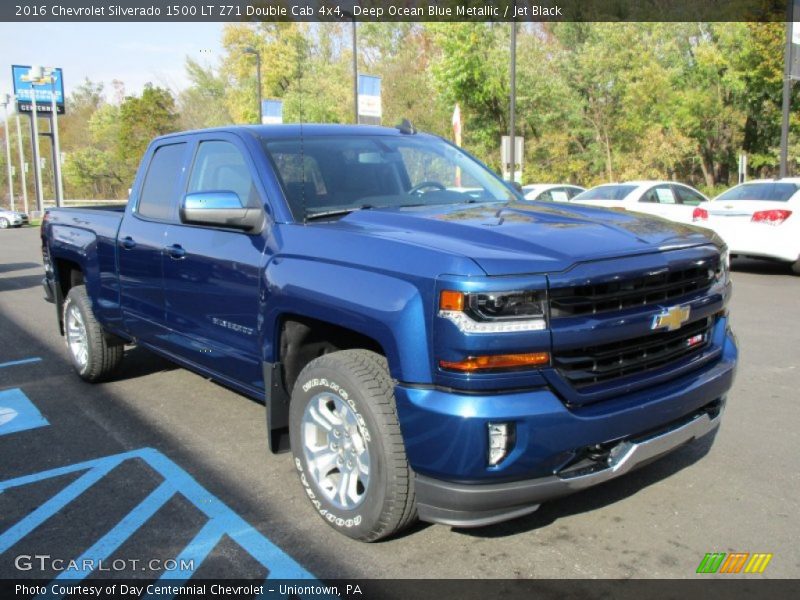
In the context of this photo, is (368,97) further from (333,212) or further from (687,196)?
(333,212)

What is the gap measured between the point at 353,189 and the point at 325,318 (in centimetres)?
112

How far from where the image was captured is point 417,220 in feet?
11.1

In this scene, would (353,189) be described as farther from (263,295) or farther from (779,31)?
(779,31)

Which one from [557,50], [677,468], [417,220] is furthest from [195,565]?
[557,50]

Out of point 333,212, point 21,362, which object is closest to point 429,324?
point 333,212

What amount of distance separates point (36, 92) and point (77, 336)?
49764 millimetres

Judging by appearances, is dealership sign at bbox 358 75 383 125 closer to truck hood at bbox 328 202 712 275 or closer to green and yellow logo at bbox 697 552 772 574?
truck hood at bbox 328 202 712 275

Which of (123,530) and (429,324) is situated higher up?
(429,324)

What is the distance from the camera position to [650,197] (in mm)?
14742

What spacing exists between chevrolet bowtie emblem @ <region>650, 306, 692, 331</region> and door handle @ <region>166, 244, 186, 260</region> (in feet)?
8.85

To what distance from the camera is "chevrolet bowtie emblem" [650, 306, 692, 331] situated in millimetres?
2979

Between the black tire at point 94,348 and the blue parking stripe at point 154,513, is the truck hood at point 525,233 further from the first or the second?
the black tire at point 94,348

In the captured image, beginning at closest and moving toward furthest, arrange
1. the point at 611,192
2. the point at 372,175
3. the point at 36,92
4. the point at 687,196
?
the point at 372,175 < the point at 611,192 < the point at 687,196 < the point at 36,92

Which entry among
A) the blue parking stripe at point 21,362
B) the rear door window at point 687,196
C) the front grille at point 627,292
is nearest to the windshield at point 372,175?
the front grille at point 627,292
